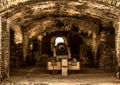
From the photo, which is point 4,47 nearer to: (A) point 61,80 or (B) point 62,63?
(A) point 61,80

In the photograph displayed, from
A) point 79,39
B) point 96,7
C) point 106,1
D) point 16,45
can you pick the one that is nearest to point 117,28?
point 96,7

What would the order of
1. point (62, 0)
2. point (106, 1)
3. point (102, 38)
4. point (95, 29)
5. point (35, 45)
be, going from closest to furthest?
point (106, 1) → point (62, 0) → point (102, 38) → point (95, 29) → point (35, 45)

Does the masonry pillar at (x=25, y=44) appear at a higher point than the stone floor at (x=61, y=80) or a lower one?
higher

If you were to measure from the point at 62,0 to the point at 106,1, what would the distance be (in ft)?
4.58

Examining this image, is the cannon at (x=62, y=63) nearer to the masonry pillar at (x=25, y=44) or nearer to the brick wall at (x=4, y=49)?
the brick wall at (x=4, y=49)

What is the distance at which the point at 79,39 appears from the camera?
16.9 metres

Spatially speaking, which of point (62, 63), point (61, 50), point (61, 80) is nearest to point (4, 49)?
point (61, 80)

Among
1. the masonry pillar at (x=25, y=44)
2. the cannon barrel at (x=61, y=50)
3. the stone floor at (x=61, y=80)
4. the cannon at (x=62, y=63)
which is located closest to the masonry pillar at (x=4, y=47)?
the stone floor at (x=61, y=80)

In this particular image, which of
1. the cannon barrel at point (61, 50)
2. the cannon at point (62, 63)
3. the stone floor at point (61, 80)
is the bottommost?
the stone floor at point (61, 80)

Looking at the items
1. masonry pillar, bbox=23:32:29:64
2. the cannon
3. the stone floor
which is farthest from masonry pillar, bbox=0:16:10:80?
masonry pillar, bbox=23:32:29:64

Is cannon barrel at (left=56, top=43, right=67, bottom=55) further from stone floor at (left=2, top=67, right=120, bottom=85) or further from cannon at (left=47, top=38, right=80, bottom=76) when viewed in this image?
stone floor at (left=2, top=67, right=120, bottom=85)

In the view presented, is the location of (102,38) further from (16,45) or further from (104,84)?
(104,84)

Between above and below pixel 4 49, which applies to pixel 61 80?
below

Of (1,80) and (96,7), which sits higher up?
(96,7)
